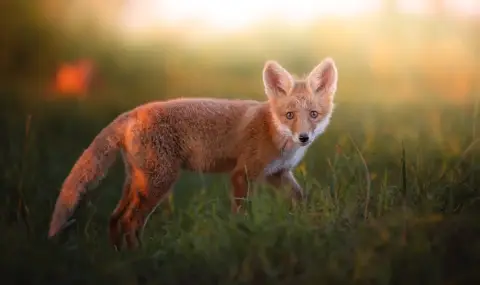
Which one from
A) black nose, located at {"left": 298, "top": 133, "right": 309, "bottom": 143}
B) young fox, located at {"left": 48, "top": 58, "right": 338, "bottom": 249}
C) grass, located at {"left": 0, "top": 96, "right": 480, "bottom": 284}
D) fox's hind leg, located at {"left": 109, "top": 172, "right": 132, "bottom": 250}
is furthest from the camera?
fox's hind leg, located at {"left": 109, "top": 172, "right": 132, "bottom": 250}

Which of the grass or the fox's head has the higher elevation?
the fox's head

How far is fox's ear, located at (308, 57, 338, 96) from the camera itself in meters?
2.78

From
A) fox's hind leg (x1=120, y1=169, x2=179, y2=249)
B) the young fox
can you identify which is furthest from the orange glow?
fox's hind leg (x1=120, y1=169, x2=179, y2=249)

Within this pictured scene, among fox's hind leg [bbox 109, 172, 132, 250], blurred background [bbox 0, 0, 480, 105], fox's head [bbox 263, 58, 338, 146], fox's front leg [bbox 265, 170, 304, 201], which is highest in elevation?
blurred background [bbox 0, 0, 480, 105]

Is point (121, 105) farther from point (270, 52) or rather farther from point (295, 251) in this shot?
point (295, 251)

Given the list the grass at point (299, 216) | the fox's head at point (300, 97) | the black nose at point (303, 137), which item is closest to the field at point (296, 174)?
the grass at point (299, 216)

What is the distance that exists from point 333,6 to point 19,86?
1447mm

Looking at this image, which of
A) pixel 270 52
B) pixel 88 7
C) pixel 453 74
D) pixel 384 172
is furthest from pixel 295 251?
pixel 88 7

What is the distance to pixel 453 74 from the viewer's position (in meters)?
2.87

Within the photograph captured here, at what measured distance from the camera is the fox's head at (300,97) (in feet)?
8.95

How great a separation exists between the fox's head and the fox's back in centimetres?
15

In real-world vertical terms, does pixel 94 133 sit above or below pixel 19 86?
below

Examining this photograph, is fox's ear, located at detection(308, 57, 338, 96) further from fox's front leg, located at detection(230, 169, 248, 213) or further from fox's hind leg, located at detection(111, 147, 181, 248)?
fox's hind leg, located at detection(111, 147, 181, 248)

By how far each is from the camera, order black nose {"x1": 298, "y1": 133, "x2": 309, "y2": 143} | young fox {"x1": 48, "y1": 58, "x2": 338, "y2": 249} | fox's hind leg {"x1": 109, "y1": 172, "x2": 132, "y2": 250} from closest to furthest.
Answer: black nose {"x1": 298, "y1": 133, "x2": 309, "y2": 143}
young fox {"x1": 48, "y1": 58, "x2": 338, "y2": 249}
fox's hind leg {"x1": 109, "y1": 172, "x2": 132, "y2": 250}
